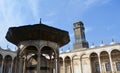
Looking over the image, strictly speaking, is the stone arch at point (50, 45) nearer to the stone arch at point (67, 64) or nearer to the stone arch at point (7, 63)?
the stone arch at point (7, 63)

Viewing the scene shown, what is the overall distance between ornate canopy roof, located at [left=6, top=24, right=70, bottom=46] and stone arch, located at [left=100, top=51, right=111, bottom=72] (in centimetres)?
2374

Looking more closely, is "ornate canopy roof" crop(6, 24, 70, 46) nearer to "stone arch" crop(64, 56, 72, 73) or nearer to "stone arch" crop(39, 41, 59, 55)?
"stone arch" crop(39, 41, 59, 55)

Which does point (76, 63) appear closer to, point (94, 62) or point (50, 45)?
point (94, 62)

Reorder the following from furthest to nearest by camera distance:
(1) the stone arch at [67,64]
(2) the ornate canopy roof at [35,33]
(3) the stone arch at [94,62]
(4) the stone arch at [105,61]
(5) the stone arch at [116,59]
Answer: (1) the stone arch at [67,64] → (3) the stone arch at [94,62] → (4) the stone arch at [105,61] → (5) the stone arch at [116,59] → (2) the ornate canopy roof at [35,33]

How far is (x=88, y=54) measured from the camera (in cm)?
3136

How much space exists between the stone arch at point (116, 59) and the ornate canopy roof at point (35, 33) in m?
23.4

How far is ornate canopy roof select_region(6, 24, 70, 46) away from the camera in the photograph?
25.9 ft

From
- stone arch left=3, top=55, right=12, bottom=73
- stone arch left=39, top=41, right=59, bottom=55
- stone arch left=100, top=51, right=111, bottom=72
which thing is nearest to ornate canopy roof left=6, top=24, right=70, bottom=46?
stone arch left=39, top=41, right=59, bottom=55

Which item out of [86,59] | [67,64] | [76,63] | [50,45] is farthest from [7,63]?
[50,45]

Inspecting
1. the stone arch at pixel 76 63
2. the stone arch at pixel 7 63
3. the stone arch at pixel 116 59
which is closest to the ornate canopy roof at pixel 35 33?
the stone arch at pixel 116 59

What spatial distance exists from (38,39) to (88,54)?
2424cm

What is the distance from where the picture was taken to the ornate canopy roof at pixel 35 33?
311 inches

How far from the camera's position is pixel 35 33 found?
26.3 ft

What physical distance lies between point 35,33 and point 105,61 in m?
25.1
